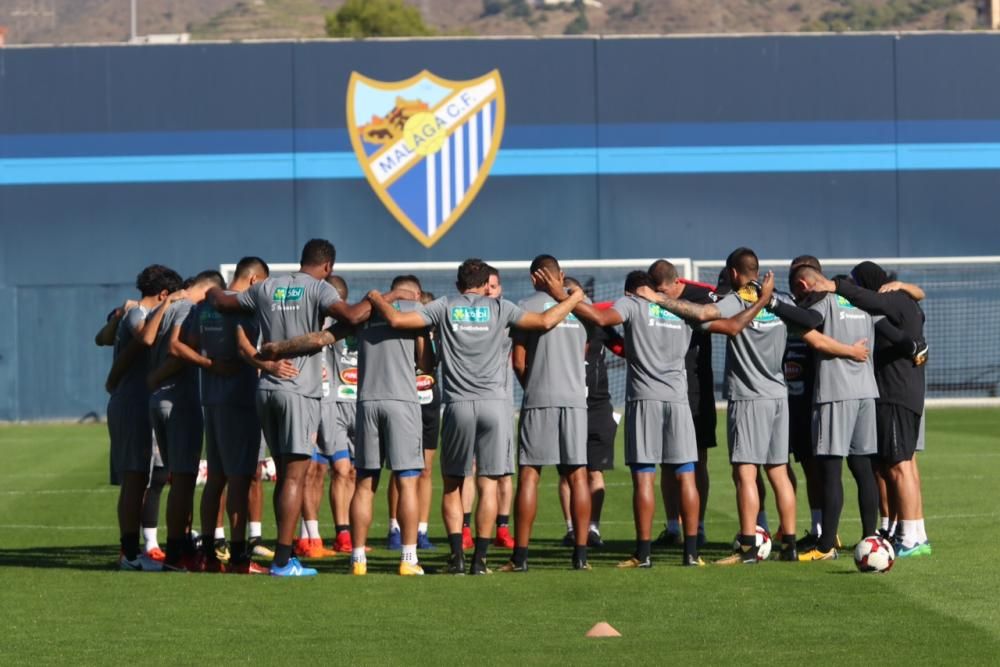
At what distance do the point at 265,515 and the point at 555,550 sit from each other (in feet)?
13.6

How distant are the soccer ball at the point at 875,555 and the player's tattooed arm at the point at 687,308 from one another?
1931 millimetres

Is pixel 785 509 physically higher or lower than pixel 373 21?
lower

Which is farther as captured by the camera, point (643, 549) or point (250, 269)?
point (250, 269)

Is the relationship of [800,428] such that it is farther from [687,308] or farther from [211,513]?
[211,513]

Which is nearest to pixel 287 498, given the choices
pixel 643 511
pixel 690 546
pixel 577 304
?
pixel 577 304

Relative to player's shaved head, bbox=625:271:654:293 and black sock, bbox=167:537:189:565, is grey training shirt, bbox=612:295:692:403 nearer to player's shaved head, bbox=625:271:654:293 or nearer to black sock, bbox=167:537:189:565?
player's shaved head, bbox=625:271:654:293

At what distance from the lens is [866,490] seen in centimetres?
1192

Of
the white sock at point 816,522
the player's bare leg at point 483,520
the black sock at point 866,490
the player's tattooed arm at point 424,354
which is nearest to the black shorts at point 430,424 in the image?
the player's tattooed arm at point 424,354

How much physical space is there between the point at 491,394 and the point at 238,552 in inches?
84.7

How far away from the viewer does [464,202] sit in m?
33.3

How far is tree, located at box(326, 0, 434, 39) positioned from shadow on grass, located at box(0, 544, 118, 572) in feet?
177

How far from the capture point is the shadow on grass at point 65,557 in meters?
12.3

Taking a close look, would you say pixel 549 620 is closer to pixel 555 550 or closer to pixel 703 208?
pixel 555 550

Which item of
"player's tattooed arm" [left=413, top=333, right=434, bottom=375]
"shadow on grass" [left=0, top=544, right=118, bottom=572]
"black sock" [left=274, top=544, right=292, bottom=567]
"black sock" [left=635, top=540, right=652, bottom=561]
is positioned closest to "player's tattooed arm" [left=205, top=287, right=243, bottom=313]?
"player's tattooed arm" [left=413, top=333, right=434, bottom=375]
